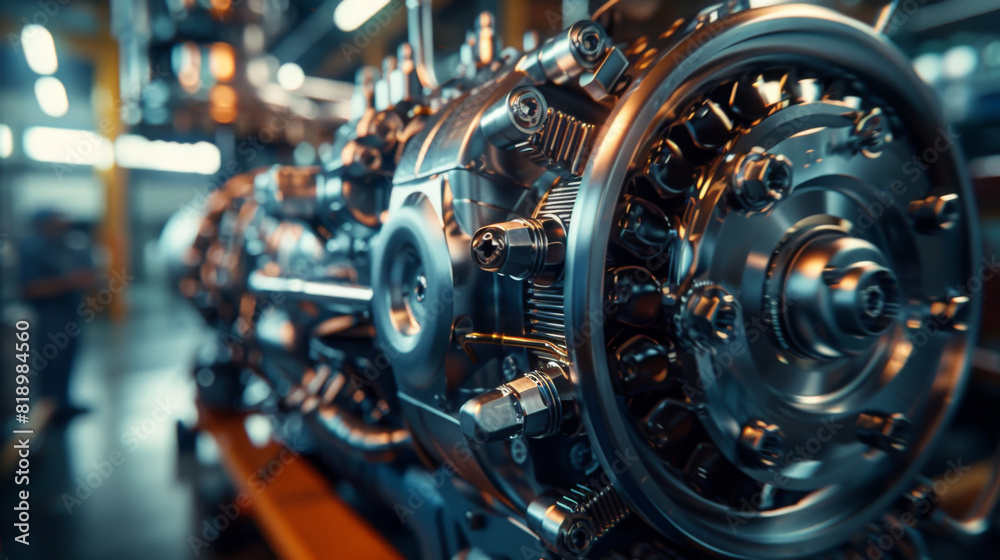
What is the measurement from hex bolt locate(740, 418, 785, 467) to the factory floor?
103 cm

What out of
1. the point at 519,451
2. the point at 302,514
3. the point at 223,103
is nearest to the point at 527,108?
the point at 519,451

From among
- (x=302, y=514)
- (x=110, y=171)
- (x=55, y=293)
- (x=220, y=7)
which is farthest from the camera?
(x=110, y=171)

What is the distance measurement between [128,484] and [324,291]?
1.04 m

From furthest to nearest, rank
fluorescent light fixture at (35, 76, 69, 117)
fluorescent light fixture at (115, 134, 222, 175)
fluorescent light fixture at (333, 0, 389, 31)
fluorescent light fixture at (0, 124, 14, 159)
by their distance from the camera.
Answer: fluorescent light fixture at (115, 134, 222, 175) < fluorescent light fixture at (333, 0, 389, 31) < fluorescent light fixture at (35, 76, 69, 117) < fluorescent light fixture at (0, 124, 14, 159)

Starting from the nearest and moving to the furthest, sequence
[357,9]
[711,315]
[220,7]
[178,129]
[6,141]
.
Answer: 1. [711,315]
2. [6,141]
3. [220,7]
4. [178,129]
5. [357,9]

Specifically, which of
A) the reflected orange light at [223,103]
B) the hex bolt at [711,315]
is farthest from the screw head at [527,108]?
the reflected orange light at [223,103]

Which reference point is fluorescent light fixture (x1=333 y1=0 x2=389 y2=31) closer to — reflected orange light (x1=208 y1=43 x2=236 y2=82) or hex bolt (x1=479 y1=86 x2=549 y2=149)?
reflected orange light (x1=208 y1=43 x2=236 y2=82)

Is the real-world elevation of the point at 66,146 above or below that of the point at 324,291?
above

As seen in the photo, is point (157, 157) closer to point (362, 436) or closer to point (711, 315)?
point (362, 436)

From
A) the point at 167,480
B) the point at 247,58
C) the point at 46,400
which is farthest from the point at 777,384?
the point at 46,400

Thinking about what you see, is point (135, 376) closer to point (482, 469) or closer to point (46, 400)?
point (46, 400)

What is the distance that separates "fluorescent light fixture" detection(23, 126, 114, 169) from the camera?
77.9 inches

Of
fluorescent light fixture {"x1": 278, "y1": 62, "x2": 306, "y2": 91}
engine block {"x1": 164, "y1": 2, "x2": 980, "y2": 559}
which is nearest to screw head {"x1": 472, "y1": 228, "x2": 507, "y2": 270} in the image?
engine block {"x1": 164, "y1": 2, "x2": 980, "y2": 559}

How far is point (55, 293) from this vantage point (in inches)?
82.6
